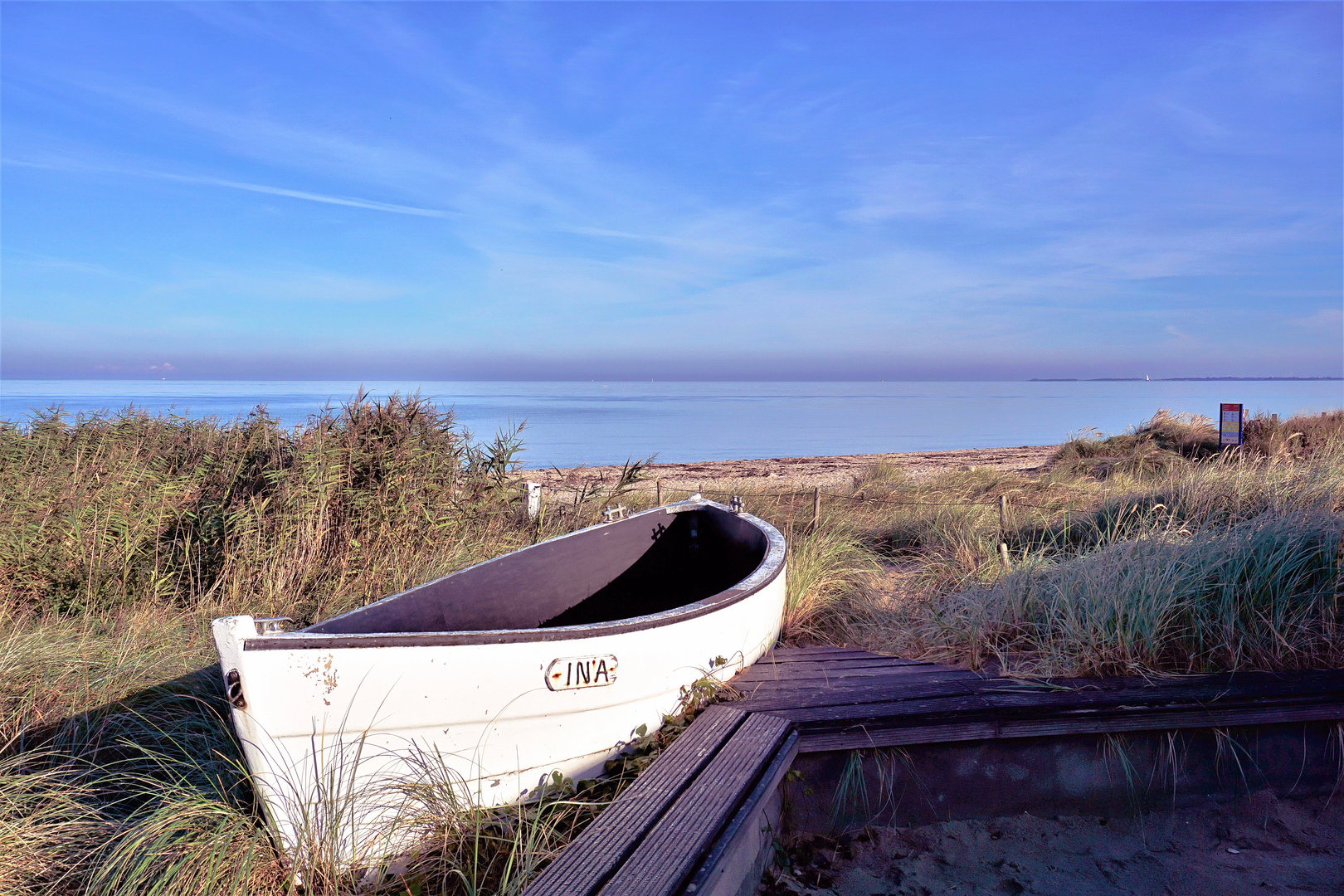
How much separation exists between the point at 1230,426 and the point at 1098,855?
42.8 ft

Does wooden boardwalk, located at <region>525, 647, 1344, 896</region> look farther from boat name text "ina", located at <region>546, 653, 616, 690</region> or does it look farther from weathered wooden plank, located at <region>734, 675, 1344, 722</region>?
boat name text "ina", located at <region>546, 653, 616, 690</region>

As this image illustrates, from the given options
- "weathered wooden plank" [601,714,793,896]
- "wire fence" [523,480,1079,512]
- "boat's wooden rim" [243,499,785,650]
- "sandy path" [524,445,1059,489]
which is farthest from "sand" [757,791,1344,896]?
"sandy path" [524,445,1059,489]

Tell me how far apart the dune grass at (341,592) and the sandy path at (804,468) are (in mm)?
8761

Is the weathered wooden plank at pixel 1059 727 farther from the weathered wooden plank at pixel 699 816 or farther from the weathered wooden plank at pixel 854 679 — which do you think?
the weathered wooden plank at pixel 854 679

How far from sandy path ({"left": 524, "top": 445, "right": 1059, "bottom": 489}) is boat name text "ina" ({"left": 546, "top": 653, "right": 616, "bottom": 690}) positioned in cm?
1258

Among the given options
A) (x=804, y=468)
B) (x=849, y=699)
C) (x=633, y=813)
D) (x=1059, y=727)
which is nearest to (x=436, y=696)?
(x=633, y=813)

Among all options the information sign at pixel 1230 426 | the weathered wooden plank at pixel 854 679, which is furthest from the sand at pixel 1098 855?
the information sign at pixel 1230 426

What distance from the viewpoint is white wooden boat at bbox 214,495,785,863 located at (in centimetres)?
246

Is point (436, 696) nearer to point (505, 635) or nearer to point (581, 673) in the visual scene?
point (505, 635)

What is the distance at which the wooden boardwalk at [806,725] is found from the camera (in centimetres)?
246

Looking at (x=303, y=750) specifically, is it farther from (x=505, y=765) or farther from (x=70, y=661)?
(x=70, y=661)

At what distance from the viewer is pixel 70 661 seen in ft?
12.5

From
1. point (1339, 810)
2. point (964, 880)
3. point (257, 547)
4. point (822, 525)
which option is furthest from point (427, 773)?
point (822, 525)

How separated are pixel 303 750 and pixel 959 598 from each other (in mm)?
4155
